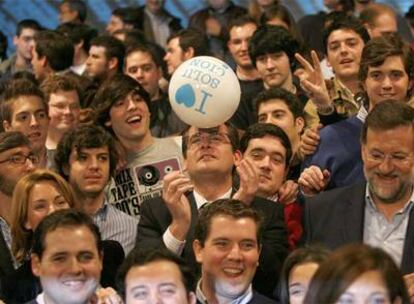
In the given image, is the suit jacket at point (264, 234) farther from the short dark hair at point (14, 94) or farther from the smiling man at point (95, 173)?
the short dark hair at point (14, 94)

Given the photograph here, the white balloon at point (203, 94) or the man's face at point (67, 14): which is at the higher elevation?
the man's face at point (67, 14)

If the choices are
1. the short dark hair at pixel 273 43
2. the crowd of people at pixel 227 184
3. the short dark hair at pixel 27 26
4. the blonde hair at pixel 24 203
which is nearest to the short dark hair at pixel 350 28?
the crowd of people at pixel 227 184

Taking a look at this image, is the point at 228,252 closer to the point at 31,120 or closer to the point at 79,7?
the point at 31,120

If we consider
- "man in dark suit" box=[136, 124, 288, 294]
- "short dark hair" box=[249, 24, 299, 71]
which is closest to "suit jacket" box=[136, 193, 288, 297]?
"man in dark suit" box=[136, 124, 288, 294]

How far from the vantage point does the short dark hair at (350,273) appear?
147 inches

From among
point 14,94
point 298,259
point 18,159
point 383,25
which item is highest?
point 383,25

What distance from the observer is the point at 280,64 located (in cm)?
749

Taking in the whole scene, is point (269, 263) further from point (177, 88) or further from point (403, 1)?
point (403, 1)

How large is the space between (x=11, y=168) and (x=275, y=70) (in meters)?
1.84

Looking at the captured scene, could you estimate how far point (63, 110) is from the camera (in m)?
7.09

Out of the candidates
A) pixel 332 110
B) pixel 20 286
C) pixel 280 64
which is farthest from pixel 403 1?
pixel 20 286

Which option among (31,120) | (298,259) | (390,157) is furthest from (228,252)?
(31,120)

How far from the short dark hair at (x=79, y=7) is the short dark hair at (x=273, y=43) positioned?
2.86 m

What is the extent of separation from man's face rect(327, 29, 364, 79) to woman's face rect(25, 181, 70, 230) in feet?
6.14
